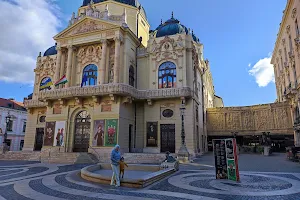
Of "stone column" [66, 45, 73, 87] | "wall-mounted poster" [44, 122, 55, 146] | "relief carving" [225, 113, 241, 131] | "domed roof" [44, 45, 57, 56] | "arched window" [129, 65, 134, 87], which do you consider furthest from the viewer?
"domed roof" [44, 45, 57, 56]

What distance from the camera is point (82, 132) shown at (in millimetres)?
23422

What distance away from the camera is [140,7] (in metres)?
32.5

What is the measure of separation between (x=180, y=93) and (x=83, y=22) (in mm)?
14844

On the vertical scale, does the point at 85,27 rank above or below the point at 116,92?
above

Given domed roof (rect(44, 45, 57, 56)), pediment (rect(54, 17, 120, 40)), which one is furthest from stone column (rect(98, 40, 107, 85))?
domed roof (rect(44, 45, 57, 56))

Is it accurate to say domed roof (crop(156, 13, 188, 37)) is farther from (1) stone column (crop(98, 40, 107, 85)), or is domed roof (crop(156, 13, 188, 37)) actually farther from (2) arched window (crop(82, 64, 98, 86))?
(2) arched window (crop(82, 64, 98, 86))

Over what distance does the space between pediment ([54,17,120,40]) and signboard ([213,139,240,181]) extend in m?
19.2

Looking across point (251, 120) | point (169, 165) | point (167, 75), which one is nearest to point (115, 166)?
point (169, 165)

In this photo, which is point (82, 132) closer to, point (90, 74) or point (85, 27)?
point (90, 74)

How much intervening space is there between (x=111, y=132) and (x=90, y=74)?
8.07 metres

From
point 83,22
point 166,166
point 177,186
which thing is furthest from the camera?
point 83,22

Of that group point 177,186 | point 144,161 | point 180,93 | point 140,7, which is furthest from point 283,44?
point 177,186

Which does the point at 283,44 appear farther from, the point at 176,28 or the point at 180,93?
the point at 180,93

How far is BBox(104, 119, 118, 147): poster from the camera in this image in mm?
21141
